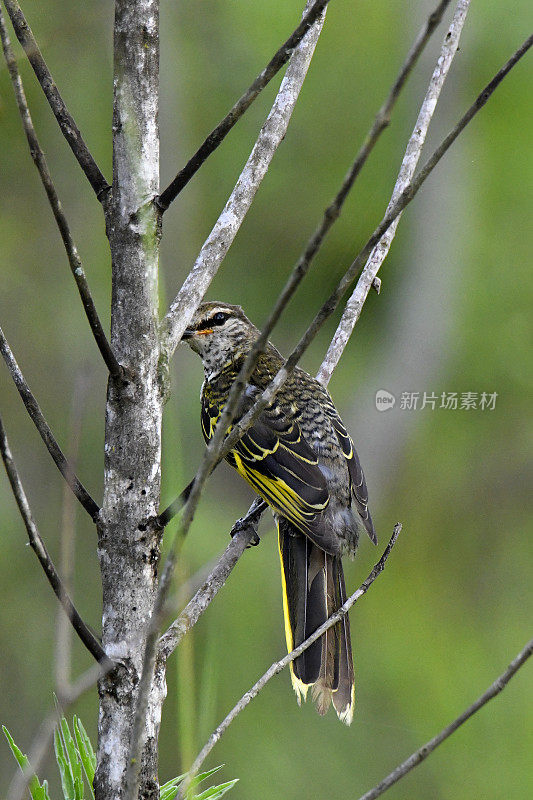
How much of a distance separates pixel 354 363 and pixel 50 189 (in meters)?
5.76

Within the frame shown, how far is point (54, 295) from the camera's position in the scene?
→ 19.4 ft

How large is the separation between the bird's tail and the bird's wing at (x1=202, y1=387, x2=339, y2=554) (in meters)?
0.08

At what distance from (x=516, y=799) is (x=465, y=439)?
8.68 ft

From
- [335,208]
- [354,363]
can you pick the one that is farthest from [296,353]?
[354,363]

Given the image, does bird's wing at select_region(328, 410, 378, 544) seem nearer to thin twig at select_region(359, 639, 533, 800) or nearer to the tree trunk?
the tree trunk

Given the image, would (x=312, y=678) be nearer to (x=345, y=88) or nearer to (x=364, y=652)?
(x=364, y=652)

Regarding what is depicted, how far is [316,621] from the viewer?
6.34 feet

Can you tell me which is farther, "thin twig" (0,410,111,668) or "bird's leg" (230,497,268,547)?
"bird's leg" (230,497,268,547)

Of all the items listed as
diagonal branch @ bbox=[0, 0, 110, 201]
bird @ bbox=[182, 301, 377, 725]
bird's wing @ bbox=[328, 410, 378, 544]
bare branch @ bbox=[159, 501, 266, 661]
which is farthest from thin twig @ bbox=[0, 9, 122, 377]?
bird's wing @ bbox=[328, 410, 378, 544]

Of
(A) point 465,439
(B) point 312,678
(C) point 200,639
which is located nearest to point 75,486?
(B) point 312,678

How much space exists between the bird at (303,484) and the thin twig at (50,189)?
36.6 inches

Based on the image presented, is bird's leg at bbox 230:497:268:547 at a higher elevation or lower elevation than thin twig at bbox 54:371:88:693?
higher

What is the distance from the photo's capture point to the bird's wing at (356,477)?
2.23 m

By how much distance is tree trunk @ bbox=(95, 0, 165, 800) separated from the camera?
97 centimetres
